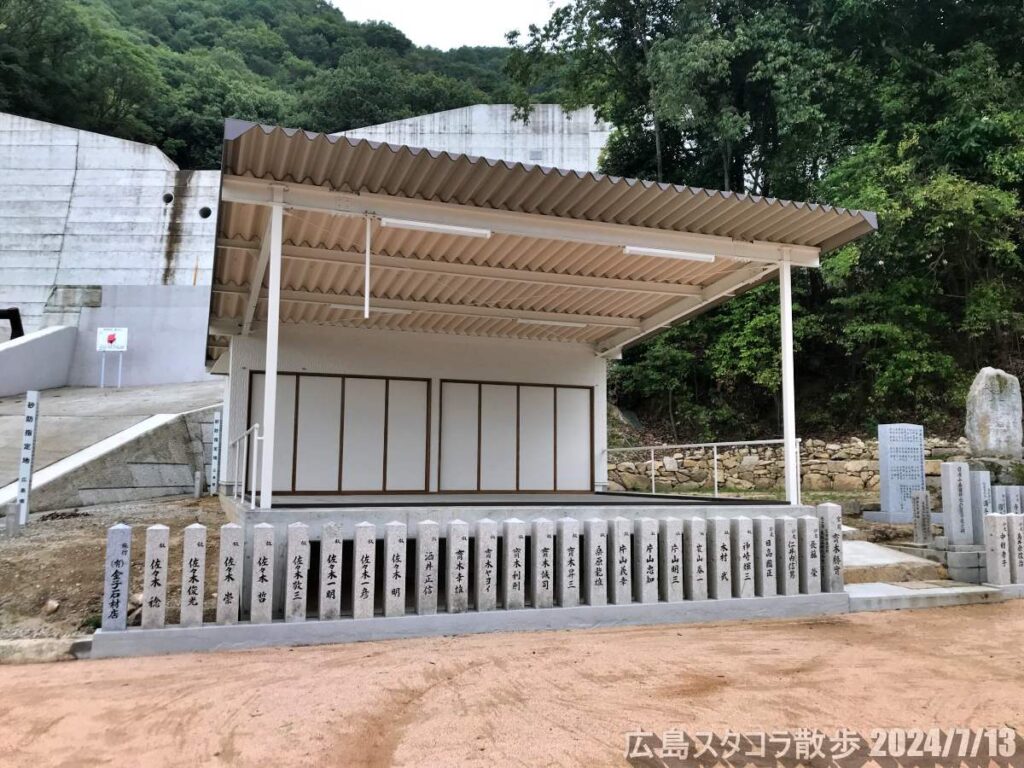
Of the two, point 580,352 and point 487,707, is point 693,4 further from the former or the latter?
point 487,707

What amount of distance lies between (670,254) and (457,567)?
4002 millimetres

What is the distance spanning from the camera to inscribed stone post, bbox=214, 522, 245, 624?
5355mm

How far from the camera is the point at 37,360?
61.7ft

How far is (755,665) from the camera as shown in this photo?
500 cm

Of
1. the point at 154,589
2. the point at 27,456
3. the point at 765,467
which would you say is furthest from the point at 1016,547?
the point at 27,456

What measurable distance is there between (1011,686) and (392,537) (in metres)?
4.48

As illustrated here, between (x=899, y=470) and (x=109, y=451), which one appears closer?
(x=109, y=451)

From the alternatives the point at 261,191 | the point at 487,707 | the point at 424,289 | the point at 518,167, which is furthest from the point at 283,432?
the point at 487,707

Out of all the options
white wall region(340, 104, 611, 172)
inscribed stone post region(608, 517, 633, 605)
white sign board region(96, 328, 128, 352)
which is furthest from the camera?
white wall region(340, 104, 611, 172)

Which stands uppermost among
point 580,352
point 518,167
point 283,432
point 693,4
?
point 693,4

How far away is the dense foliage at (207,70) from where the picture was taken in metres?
27.1

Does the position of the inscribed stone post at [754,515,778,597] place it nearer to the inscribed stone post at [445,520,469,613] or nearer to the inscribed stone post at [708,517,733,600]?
the inscribed stone post at [708,517,733,600]

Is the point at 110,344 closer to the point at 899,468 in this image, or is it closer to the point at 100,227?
the point at 100,227

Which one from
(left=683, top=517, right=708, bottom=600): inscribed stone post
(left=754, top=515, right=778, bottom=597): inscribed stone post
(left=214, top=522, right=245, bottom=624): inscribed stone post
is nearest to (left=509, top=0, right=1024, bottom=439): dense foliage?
(left=754, top=515, right=778, bottom=597): inscribed stone post
